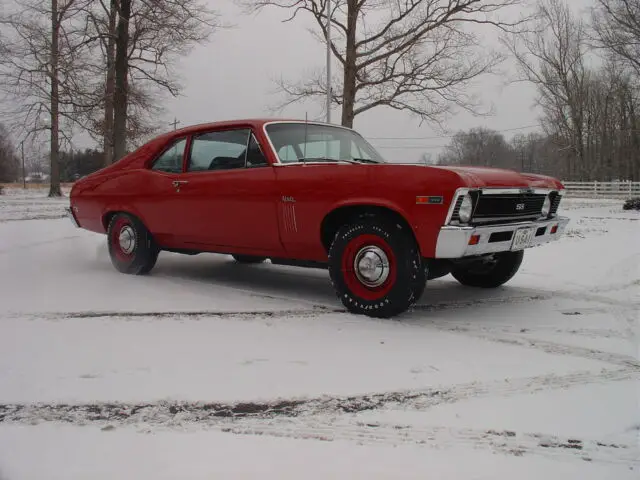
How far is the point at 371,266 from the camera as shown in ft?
12.7

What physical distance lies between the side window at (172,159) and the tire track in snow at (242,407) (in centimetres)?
324

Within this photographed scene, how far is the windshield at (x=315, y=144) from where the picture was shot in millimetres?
4582

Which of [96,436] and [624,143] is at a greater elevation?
[624,143]

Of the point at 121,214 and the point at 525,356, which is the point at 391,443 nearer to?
the point at 525,356

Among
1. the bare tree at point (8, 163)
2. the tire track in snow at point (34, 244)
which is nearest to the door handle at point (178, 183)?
the tire track in snow at point (34, 244)

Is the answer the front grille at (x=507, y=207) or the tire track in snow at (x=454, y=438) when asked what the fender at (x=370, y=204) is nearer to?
the front grille at (x=507, y=207)

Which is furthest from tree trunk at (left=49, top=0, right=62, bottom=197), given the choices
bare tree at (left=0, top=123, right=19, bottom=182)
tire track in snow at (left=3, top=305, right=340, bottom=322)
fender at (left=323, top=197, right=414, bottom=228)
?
bare tree at (left=0, top=123, right=19, bottom=182)

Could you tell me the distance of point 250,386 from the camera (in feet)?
8.65

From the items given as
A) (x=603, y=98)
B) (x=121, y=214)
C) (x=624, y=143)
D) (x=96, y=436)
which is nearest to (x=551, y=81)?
(x=603, y=98)

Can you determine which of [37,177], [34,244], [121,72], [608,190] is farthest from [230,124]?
[37,177]

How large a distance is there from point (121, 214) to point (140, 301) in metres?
1.66

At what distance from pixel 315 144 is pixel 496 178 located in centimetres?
164

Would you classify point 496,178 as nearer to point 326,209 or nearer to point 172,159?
point 326,209

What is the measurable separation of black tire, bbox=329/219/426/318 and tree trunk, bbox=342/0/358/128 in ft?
42.7
